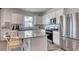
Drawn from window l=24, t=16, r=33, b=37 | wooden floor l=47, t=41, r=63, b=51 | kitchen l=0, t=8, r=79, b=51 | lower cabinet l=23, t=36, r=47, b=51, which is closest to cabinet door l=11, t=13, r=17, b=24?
kitchen l=0, t=8, r=79, b=51

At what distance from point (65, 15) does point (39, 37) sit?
529 millimetres

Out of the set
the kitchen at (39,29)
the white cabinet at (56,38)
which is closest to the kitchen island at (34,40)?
the kitchen at (39,29)

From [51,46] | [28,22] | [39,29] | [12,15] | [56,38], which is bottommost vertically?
[51,46]

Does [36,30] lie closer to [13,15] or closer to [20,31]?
[20,31]

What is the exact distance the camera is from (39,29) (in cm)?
171

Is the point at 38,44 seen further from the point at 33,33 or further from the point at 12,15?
the point at 12,15

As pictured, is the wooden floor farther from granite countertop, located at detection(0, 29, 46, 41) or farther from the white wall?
the white wall

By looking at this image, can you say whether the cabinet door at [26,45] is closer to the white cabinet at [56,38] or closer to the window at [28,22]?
the window at [28,22]

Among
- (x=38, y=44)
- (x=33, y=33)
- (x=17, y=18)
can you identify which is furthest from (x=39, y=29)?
(x=17, y=18)

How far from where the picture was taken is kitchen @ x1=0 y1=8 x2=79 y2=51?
5.38 feet
